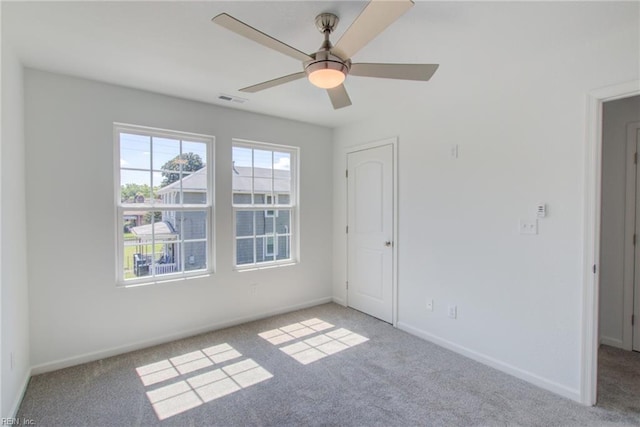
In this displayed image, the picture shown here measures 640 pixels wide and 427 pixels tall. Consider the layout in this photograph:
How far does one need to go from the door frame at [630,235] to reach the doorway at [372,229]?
2109mm

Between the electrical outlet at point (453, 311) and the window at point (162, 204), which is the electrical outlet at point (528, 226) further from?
the window at point (162, 204)

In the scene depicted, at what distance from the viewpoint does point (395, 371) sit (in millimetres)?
2588

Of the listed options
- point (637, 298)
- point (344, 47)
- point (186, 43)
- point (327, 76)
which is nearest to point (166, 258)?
point (186, 43)

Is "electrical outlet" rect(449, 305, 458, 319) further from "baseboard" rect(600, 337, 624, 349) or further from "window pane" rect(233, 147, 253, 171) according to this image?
"window pane" rect(233, 147, 253, 171)

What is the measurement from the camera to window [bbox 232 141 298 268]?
12.0ft

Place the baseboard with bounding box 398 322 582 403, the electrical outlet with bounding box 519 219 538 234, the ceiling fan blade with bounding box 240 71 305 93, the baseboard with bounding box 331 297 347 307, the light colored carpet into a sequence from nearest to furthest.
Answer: the ceiling fan blade with bounding box 240 71 305 93 < the light colored carpet < the baseboard with bounding box 398 322 582 403 < the electrical outlet with bounding box 519 219 538 234 < the baseboard with bounding box 331 297 347 307

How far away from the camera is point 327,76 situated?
5.71 ft

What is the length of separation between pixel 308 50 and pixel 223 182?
5.88ft

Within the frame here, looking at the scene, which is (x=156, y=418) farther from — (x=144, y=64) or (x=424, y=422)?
(x=144, y=64)

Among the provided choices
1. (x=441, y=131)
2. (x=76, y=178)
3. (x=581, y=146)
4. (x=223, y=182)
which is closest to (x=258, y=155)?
(x=223, y=182)

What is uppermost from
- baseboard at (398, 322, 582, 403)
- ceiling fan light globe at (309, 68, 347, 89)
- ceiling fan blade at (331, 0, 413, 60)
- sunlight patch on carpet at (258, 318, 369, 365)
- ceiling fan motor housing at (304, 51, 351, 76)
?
ceiling fan blade at (331, 0, 413, 60)

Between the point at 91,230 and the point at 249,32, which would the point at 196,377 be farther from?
the point at 249,32

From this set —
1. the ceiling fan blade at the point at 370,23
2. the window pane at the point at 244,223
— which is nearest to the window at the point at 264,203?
the window pane at the point at 244,223

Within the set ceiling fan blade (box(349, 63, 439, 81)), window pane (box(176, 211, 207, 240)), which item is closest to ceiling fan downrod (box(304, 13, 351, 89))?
ceiling fan blade (box(349, 63, 439, 81))
